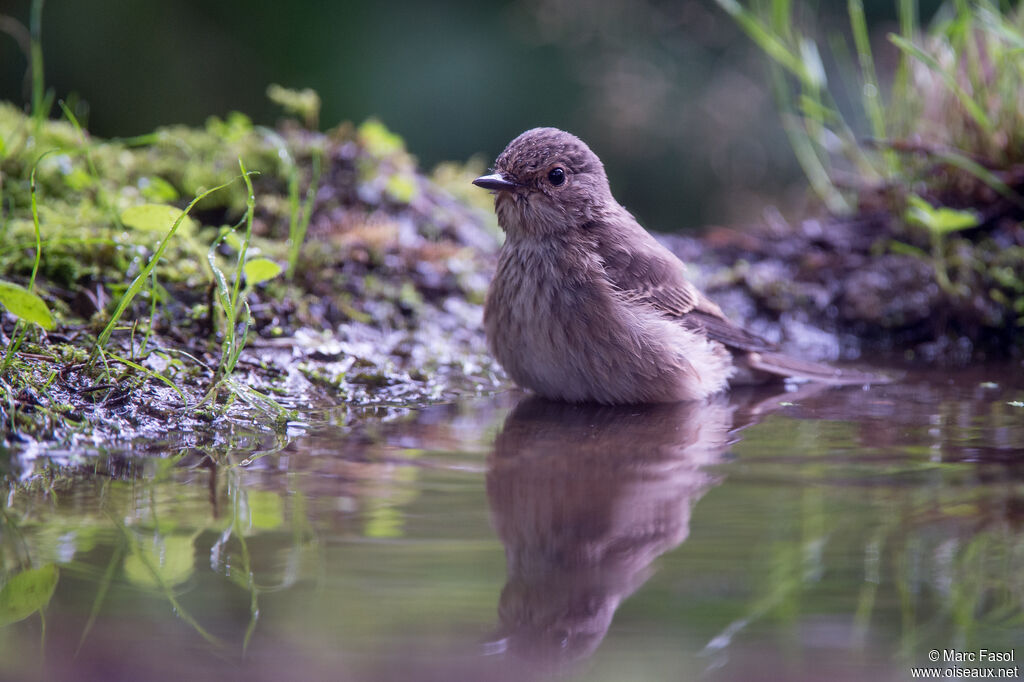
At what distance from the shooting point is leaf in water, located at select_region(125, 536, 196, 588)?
6.14 ft

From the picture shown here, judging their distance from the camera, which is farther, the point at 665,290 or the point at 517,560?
the point at 665,290

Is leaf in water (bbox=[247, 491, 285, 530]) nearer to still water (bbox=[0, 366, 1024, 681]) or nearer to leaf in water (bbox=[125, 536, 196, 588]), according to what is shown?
still water (bbox=[0, 366, 1024, 681])

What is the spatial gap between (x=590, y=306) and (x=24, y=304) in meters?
2.22

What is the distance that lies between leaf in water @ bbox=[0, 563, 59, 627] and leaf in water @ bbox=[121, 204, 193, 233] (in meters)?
1.75

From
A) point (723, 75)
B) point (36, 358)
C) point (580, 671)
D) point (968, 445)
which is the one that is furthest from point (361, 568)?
point (723, 75)

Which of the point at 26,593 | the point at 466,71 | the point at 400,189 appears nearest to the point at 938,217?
the point at 400,189

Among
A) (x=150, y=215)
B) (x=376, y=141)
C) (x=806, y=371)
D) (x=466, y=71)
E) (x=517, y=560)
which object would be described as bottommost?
(x=517, y=560)

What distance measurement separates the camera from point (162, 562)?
1.96 meters

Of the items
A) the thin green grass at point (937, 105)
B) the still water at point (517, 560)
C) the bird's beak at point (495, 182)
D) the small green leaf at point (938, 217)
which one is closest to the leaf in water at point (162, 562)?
the still water at point (517, 560)

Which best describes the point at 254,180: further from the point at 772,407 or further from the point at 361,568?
the point at 361,568

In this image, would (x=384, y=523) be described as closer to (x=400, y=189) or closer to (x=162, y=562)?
(x=162, y=562)

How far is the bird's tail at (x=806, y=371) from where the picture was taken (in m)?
4.46

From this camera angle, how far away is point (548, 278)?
4.09 metres

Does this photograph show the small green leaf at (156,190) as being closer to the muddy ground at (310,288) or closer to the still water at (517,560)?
the muddy ground at (310,288)
